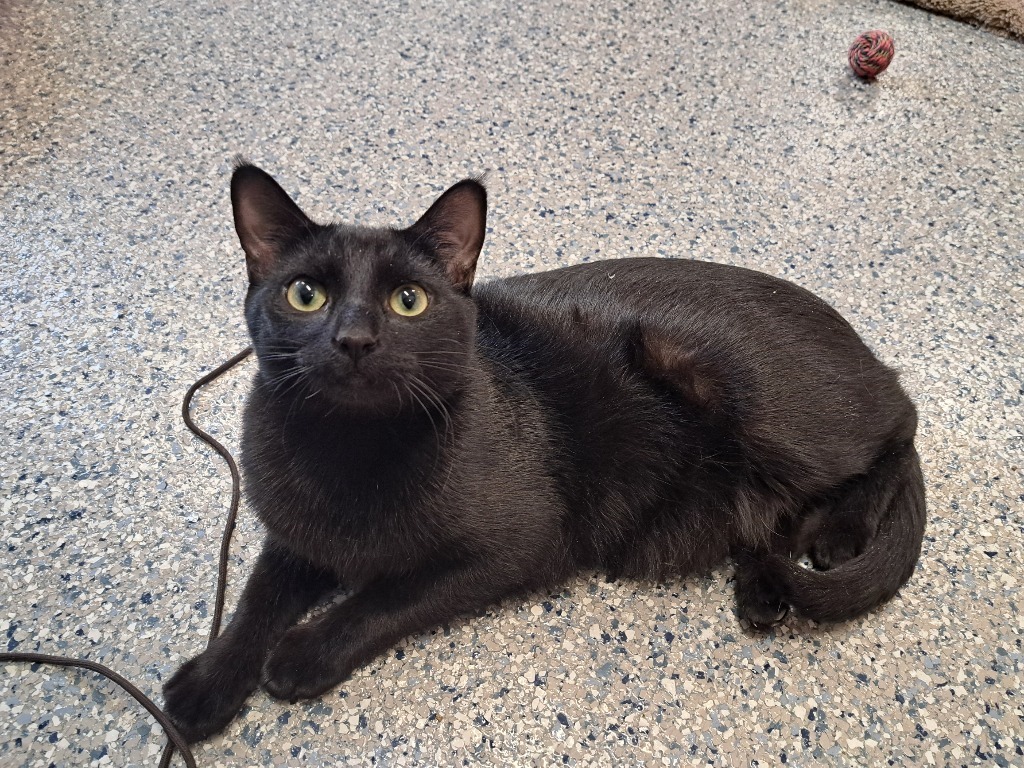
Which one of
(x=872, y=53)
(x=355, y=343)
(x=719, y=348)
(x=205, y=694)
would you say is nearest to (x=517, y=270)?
(x=719, y=348)

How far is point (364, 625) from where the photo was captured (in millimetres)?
1161

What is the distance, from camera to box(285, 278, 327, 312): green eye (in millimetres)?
1037

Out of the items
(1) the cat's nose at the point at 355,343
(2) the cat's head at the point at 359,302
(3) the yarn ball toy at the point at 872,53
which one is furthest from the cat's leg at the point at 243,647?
(3) the yarn ball toy at the point at 872,53

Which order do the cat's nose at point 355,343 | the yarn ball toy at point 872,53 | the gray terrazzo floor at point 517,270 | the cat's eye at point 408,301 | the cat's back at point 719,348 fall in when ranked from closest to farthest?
the cat's nose at point 355,343
the cat's eye at point 408,301
the gray terrazzo floor at point 517,270
the cat's back at point 719,348
the yarn ball toy at point 872,53

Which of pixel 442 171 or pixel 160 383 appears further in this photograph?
pixel 442 171

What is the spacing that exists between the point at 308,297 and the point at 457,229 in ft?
0.79

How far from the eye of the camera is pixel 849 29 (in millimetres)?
2799

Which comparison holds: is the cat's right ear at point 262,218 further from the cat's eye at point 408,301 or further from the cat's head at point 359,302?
the cat's eye at point 408,301

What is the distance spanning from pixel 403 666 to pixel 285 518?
32cm

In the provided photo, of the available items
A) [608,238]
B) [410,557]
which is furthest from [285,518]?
[608,238]

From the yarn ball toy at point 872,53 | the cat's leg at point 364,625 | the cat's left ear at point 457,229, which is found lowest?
Result: the cat's leg at point 364,625

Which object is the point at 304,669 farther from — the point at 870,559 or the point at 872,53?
the point at 872,53

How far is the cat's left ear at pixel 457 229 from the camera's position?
1.10 m

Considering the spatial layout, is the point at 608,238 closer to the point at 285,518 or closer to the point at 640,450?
the point at 640,450
